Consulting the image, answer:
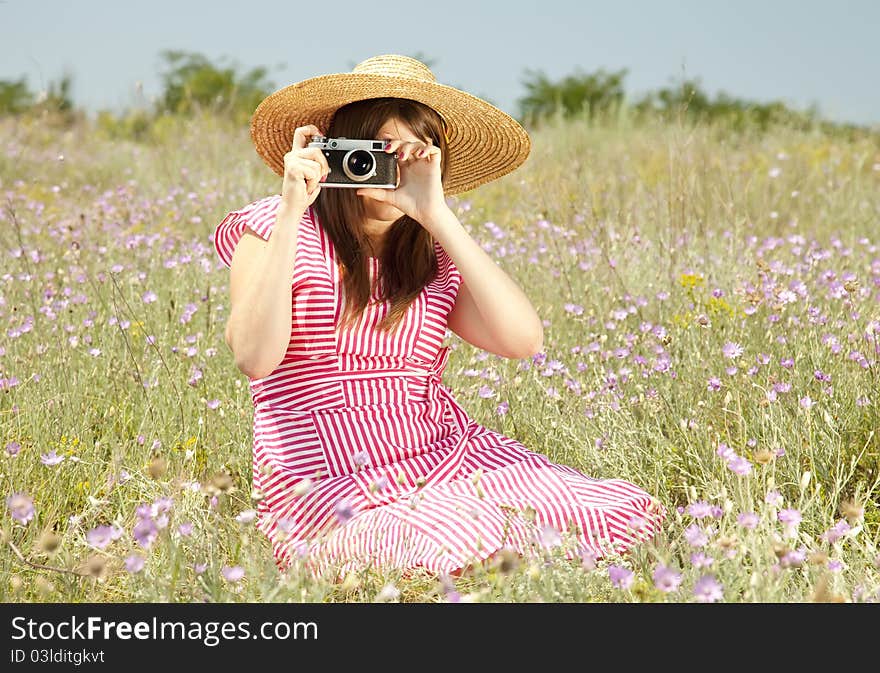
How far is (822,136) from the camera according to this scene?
381 inches

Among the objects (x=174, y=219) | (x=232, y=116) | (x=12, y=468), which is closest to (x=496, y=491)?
(x=12, y=468)

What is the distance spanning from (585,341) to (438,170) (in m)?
1.32

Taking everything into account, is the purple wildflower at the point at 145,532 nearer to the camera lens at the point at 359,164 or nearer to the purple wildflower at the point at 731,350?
the camera lens at the point at 359,164

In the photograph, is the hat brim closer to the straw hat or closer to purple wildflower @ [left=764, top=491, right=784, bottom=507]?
the straw hat

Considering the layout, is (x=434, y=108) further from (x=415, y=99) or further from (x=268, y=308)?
(x=268, y=308)

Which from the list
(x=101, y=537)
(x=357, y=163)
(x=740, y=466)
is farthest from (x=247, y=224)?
(x=740, y=466)

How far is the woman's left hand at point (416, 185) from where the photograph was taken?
239 cm

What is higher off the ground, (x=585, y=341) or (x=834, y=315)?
(x=834, y=315)

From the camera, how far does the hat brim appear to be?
95.0 inches

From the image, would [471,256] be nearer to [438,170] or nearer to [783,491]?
[438,170]

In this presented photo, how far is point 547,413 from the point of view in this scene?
298cm

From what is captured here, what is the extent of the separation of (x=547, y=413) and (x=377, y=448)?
0.75 meters

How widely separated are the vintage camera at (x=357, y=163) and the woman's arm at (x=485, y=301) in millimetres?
146
